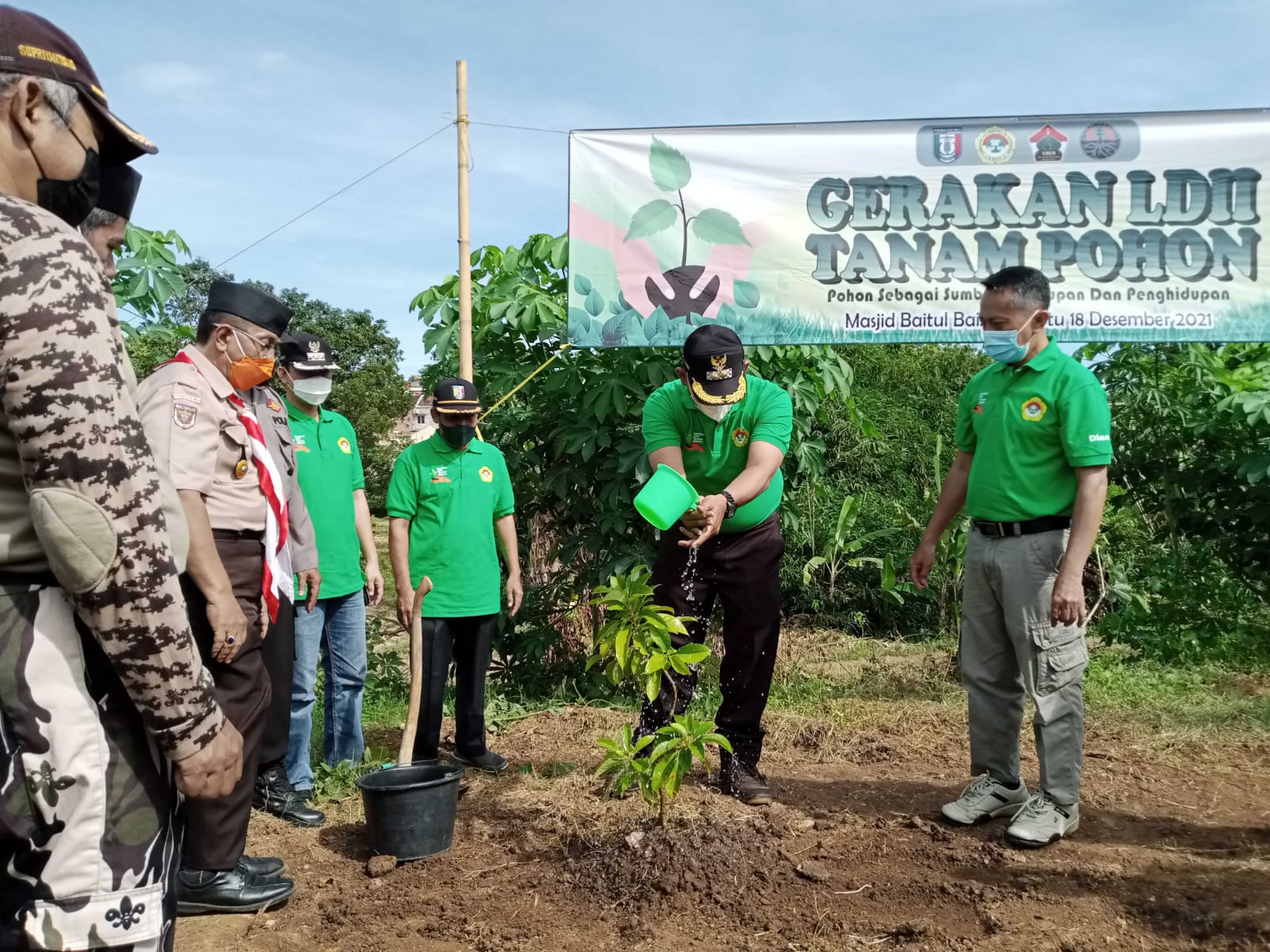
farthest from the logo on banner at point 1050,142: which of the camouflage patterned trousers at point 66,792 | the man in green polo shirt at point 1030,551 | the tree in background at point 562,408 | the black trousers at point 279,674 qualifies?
the camouflage patterned trousers at point 66,792

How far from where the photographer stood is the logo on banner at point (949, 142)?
529 centimetres

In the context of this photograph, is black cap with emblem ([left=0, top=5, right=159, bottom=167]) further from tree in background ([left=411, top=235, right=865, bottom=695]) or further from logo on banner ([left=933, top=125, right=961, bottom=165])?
logo on banner ([left=933, top=125, right=961, bottom=165])

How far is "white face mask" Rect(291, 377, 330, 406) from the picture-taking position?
176 inches

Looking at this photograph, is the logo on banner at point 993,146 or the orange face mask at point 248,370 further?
the logo on banner at point 993,146

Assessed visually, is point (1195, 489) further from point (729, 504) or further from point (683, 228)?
point (729, 504)

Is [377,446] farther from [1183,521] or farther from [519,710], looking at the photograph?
[1183,521]

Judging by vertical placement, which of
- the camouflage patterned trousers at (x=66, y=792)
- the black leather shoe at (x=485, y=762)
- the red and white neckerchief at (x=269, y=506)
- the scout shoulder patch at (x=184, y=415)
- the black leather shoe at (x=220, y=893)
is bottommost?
the black leather shoe at (x=220, y=893)

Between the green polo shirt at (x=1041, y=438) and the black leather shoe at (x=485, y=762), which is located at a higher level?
the green polo shirt at (x=1041, y=438)

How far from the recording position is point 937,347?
10.8 meters

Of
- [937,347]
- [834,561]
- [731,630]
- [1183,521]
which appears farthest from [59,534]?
[937,347]

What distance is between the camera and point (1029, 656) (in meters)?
3.54

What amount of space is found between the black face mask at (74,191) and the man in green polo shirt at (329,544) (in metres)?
2.74

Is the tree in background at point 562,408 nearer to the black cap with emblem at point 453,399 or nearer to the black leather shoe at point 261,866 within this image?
the black cap with emblem at point 453,399

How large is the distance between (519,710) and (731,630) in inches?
79.5
